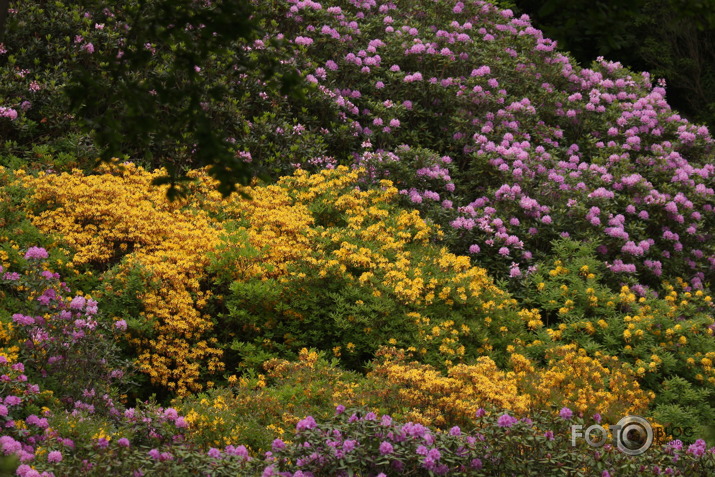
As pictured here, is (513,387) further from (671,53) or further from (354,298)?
(671,53)

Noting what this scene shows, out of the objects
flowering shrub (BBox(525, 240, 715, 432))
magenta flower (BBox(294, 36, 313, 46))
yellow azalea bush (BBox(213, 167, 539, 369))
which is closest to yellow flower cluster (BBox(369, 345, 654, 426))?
flowering shrub (BBox(525, 240, 715, 432))

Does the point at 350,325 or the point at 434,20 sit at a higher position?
the point at 434,20

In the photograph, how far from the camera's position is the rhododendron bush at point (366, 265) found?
3.94m

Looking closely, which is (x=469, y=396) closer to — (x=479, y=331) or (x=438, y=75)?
(x=479, y=331)

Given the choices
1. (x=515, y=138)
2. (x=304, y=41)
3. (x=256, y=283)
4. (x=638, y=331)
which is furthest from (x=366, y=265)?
(x=304, y=41)

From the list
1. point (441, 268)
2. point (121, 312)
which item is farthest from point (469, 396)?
point (121, 312)

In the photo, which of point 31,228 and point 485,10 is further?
point 485,10

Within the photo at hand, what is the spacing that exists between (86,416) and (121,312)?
1521 millimetres

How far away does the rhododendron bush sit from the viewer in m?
3.94

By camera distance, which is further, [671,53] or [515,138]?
[671,53]

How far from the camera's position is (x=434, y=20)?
35.0ft

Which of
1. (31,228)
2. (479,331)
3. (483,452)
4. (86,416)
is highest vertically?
(483,452)

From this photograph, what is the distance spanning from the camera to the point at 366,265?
20.8 feet

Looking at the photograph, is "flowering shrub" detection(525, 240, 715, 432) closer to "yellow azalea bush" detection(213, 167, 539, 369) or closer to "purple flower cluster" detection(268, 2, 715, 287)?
"yellow azalea bush" detection(213, 167, 539, 369)
